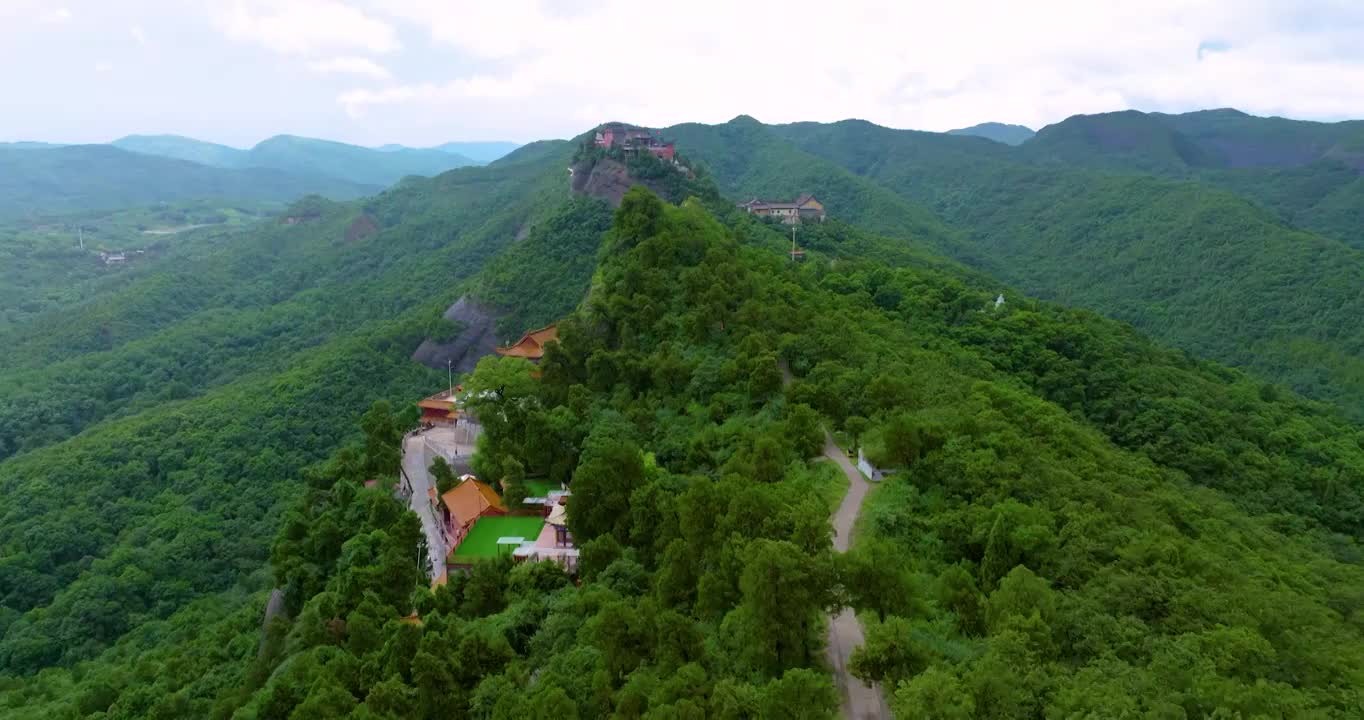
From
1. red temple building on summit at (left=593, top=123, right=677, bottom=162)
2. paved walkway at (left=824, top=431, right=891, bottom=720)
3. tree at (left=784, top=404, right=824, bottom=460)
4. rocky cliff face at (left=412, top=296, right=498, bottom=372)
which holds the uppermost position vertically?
red temple building on summit at (left=593, top=123, right=677, bottom=162)

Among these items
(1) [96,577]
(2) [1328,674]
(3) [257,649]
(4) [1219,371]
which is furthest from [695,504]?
(4) [1219,371]

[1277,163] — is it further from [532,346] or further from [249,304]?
[249,304]

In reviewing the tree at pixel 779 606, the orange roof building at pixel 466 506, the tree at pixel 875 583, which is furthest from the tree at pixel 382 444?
the tree at pixel 875 583

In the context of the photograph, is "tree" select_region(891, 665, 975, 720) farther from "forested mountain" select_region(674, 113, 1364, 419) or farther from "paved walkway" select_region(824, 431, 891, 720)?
"forested mountain" select_region(674, 113, 1364, 419)

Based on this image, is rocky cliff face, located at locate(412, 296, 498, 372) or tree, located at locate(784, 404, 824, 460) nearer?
tree, located at locate(784, 404, 824, 460)

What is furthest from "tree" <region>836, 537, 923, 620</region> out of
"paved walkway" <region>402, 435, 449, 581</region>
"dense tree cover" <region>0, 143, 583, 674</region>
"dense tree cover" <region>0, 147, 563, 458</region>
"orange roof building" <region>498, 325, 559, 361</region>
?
"dense tree cover" <region>0, 147, 563, 458</region>

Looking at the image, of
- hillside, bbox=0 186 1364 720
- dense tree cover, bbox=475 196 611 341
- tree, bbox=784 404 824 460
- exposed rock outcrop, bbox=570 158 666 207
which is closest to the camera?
hillside, bbox=0 186 1364 720

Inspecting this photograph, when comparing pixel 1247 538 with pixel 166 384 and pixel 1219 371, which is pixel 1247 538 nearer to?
pixel 1219 371

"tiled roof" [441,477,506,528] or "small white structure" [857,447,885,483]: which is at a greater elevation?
"small white structure" [857,447,885,483]
